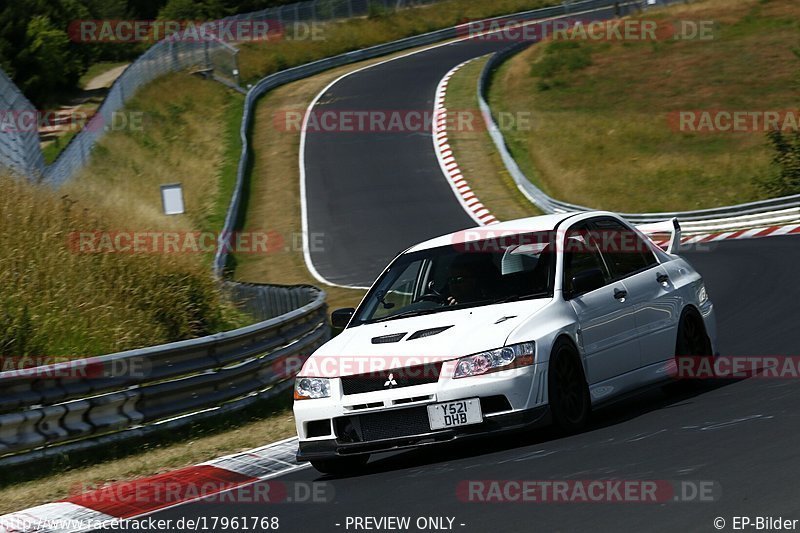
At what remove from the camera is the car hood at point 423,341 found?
7855 mm

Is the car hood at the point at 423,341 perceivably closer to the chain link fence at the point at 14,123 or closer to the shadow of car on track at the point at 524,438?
the shadow of car on track at the point at 524,438

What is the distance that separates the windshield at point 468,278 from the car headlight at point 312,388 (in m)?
0.87

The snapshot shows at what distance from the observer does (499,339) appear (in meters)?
7.84

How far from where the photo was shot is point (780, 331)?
→ 12.8 m

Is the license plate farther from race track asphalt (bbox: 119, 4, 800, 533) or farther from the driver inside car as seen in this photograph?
the driver inside car

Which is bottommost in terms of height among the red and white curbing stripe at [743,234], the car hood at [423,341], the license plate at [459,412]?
the red and white curbing stripe at [743,234]

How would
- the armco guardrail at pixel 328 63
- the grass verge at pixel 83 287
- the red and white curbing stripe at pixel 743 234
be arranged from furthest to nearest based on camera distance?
1. the armco guardrail at pixel 328 63
2. the red and white curbing stripe at pixel 743 234
3. the grass verge at pixel 83 287

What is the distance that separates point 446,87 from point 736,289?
3029 centimetres

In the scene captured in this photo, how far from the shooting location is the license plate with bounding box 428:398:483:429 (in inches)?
305

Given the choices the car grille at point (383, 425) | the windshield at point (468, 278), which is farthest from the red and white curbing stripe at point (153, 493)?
the windshield at point (468, 278)

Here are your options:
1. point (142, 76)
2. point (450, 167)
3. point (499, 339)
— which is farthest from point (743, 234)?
point (142, 76)

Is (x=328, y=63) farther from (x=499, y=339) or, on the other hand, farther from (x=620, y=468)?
(x=620, y=468)

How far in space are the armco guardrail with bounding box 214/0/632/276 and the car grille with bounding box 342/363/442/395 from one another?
72.1 ft

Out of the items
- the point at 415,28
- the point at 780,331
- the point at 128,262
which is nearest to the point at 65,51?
the point at 415,28
